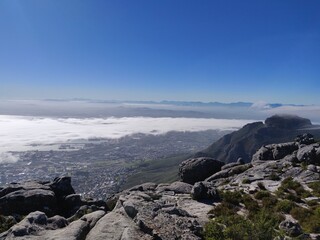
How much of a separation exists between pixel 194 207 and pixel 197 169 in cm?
2636

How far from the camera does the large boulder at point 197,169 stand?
184ft

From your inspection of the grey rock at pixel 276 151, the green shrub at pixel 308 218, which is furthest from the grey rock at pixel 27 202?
the grey rock at pixel 276 151

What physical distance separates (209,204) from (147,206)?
1255cm

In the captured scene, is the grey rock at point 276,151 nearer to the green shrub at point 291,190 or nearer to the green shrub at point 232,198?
the green shrub at point 291,190

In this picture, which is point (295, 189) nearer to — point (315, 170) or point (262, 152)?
point (315, 170)

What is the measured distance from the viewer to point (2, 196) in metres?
37.1

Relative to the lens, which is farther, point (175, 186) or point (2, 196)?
point (175, 186)

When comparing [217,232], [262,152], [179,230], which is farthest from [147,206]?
[262,152]

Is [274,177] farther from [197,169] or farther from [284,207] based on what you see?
[284,207]

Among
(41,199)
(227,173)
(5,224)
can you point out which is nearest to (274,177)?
(227,173)

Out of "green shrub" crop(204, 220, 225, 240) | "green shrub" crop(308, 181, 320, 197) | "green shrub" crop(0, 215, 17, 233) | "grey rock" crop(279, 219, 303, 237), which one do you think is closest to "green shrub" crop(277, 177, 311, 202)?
"green shrub" crop(308, 181, 320, 197)

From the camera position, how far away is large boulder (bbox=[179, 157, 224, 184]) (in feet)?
184

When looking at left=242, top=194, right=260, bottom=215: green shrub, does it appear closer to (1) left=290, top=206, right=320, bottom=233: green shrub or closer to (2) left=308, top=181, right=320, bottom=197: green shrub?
(1) left=290, top=206, right=320, bottom=233: green shrub

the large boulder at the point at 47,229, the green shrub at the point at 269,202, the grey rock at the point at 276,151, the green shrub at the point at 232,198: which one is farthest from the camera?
the grey rock at the point at 276,151
